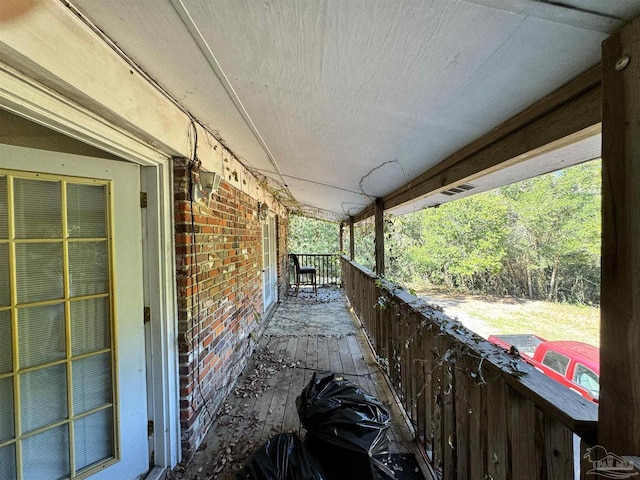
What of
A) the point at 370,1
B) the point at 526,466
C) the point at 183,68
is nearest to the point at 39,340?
the point at 183,68

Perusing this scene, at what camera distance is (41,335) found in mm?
1380

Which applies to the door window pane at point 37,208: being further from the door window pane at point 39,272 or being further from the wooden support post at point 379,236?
the wooden support post at point 379,236

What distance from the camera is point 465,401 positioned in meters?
1.27

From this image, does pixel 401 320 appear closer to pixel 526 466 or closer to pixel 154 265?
pixel 526 466

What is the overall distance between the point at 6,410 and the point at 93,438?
470 mm

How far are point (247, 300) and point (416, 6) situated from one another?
3357 millimetres

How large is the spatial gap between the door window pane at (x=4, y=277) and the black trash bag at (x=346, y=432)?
Answer: 5.22 ft

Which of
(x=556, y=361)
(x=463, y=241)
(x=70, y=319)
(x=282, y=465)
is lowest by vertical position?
(x=556, y=361)

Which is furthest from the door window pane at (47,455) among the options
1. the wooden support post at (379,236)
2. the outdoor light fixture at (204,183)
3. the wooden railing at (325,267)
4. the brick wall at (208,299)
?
the wooden railing at (325,267)

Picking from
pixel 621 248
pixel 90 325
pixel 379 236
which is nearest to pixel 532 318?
pixel 379 236

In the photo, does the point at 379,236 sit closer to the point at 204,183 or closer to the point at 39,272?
the point at 204,183

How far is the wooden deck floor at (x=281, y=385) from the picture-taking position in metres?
1.87

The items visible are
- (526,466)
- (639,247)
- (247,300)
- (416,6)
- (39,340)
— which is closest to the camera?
(639,247)

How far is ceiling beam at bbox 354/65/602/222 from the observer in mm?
928
